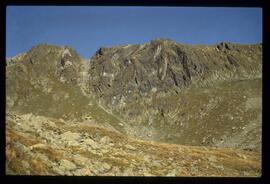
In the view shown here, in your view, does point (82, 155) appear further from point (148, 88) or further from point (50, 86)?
point (148, 88)

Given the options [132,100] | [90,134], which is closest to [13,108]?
[132,100]

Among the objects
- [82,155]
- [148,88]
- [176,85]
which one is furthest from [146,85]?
[82,155]

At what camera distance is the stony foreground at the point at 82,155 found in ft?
32.4

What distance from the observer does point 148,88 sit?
106m

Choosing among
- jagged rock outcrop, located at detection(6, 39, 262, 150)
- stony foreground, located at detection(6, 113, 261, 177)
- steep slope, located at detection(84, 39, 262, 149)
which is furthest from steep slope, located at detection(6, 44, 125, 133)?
stony foreground, located at detection(6, 113, 261, 177)

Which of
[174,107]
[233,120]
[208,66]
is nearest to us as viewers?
[233,120]

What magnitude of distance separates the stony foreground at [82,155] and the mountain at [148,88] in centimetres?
6379

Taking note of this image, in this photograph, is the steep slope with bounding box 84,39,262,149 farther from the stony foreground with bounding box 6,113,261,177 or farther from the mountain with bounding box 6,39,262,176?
the stony foreground with bounding box 6,113,261,177

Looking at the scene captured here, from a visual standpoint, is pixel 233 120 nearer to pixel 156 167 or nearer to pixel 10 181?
pixel 156 167

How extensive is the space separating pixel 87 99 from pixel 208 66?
29.5 metres

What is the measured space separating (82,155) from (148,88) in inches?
3698

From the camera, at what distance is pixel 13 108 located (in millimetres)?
96250

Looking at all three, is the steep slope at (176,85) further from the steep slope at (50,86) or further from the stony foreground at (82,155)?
the stony foreground at (82,155)

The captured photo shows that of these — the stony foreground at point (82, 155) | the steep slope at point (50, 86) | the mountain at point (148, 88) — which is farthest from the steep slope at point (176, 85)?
→ the stony foreground at point (82, 155)
